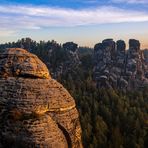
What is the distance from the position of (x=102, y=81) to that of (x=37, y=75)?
17423 cm

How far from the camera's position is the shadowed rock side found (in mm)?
20766

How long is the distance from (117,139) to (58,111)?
81.0 metres

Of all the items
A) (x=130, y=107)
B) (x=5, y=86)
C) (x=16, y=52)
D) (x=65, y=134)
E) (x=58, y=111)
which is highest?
(x=16, y=52)

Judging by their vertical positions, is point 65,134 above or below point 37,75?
below

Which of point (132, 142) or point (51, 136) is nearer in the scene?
point (51, 136)

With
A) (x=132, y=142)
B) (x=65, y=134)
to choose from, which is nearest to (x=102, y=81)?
(x=132, y=142)

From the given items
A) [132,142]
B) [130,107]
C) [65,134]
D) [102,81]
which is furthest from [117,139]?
[102,81]

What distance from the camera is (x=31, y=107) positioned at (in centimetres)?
2095

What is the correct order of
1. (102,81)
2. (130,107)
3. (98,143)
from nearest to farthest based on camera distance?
(98,143), (130,107), (102,81)

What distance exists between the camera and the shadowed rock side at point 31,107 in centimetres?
2077

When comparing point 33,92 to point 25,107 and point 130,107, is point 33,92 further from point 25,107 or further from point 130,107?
point 130,107

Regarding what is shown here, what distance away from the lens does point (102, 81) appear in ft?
641

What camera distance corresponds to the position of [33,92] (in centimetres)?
2127

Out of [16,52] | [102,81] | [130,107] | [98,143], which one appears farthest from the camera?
[102,81]
